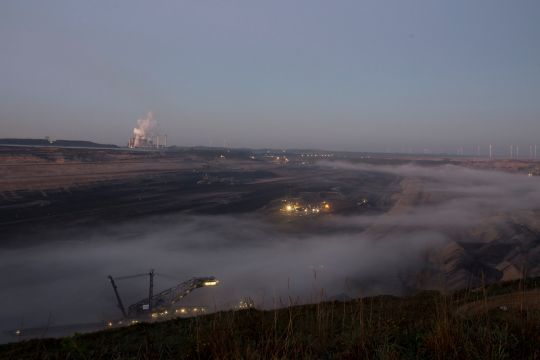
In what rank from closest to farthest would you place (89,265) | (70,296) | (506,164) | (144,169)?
1. (70,296)
2. (89,265)
3. (144,169)
4. (506,164)

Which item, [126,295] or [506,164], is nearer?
[126,295]

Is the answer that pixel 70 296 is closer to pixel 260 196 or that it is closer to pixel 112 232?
pixel 112 232

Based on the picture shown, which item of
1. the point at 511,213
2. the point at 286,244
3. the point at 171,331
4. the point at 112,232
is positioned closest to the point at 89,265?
the point at 112,232

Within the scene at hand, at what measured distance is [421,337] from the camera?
445cm

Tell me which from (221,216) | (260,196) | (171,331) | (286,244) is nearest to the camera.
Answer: (171,331)

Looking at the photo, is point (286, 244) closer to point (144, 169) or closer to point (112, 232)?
point (112, 232)

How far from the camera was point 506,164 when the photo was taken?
174 m

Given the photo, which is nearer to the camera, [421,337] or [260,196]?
[421,337]

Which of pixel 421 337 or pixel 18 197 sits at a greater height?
pixel 421 337

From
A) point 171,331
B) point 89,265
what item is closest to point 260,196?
point 89,265

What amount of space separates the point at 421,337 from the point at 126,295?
96.0 feet

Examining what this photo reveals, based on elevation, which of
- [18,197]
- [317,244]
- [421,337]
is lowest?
[317,244]

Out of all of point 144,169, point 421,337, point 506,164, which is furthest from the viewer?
point 506,164

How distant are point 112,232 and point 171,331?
4558cm
